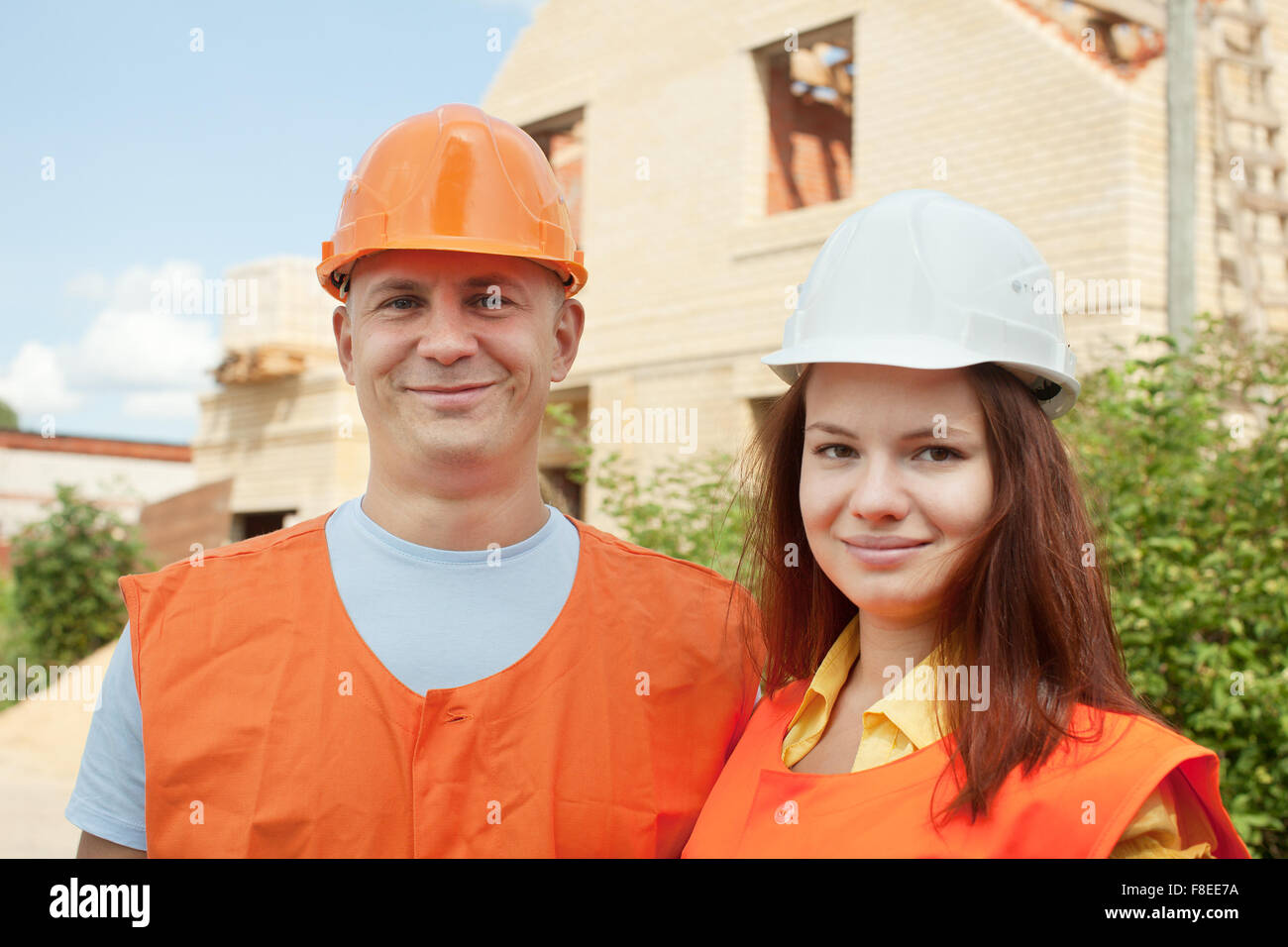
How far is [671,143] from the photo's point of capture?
11.1 metres

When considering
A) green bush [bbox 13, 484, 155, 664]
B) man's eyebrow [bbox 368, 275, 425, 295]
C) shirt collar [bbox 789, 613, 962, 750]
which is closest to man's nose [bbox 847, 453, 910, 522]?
shirt collar [bbox 789, 613, 962, 750]

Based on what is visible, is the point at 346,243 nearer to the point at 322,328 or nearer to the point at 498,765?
the point at 498,765

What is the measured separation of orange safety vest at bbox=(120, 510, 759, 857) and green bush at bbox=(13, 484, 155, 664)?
12.4 metres

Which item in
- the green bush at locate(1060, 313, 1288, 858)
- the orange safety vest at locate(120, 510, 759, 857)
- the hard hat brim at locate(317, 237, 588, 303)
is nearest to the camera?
the orange safety vest at locate(120, 510, 759, 857)

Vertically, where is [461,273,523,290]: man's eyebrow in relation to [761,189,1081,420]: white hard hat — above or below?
above

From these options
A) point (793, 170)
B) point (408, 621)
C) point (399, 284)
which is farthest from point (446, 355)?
point (793, 170)

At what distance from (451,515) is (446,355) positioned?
1.10ft

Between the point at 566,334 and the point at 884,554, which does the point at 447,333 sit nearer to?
the point at 566,334

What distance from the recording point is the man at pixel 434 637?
2172 millimetres

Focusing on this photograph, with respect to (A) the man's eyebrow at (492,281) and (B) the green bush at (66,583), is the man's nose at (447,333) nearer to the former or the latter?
(A) the man's eyebrow at (492,281)

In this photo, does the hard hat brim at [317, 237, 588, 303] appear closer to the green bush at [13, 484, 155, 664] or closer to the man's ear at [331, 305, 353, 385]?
the man's ear at [331, 305, 353, 385]

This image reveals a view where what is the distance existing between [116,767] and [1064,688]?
1733mm

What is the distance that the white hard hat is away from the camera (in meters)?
1.95
